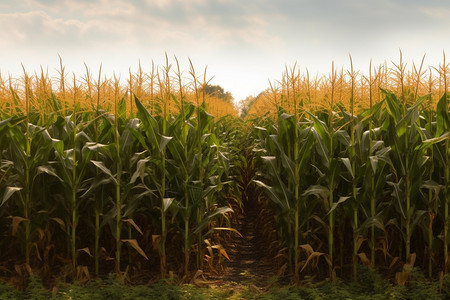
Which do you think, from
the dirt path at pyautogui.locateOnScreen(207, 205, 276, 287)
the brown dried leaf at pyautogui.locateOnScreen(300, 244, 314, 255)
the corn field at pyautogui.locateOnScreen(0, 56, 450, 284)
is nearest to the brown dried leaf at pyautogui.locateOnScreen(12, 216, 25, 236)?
the corn field at pyautogui.locateOnScreen(0, 56, 450, 284)

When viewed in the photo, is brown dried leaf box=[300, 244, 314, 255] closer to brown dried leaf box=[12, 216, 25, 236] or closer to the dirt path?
the dirt path

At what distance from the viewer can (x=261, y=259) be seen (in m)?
7.17

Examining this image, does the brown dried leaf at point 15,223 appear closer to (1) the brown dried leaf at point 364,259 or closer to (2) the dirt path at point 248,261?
(2) the dirt path at point 248,261

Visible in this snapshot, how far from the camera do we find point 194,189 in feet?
18.2

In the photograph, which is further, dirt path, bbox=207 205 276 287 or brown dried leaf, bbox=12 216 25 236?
dirt path, bbox=207 205 276 287

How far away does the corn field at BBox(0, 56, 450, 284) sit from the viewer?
5.29 metres

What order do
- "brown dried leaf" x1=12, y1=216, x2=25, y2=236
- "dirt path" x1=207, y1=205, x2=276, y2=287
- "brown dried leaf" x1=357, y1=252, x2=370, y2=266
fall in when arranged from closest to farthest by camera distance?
"brown dried leaf" x1=12, y1=216, x2=25, y2=236 < "brown dried leaf" x1=357, y1=252, x2=370, y2=266 < "dirt path" x1=207, y1=205, x2=276, y2=287

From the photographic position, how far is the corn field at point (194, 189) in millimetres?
5289

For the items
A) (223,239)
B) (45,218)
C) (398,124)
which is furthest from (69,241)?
(398,124)

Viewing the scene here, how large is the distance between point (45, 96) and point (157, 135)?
7.11 ft

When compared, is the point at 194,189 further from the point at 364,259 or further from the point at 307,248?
the point at 364,259

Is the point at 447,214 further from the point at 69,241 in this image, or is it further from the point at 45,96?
the point at 45,96

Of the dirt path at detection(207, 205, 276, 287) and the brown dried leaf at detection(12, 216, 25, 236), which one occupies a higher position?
the brown dried leaf at detection(12, 216, 25, 236)

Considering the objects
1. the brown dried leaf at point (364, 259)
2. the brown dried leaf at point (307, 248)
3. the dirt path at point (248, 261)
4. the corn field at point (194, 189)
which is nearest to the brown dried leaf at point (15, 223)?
the corn field at point (194, 189)
